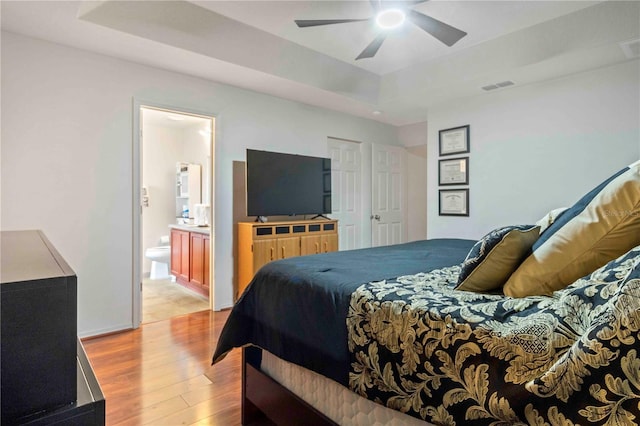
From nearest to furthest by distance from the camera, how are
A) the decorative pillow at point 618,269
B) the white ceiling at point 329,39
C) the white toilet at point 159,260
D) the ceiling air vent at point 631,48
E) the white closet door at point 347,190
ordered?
1. the decorative pillow at point 618,269
2. the white ceiling at point 329,39
3. the ceiling air vent at point 631,48
4. the white closet door at point 347,190
5. the white toilet at point 159,260

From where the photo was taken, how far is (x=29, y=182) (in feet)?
9.09

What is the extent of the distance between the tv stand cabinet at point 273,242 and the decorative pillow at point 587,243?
285cm

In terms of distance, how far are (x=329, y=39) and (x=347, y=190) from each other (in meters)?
2.22

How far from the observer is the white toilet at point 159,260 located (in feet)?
16.9

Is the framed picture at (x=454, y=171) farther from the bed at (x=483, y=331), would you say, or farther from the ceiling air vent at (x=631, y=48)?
the bed at (x=483, y=331)

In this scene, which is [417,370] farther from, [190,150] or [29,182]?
[190,150]

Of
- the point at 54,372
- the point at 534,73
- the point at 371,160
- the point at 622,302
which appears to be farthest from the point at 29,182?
the point at 534,73

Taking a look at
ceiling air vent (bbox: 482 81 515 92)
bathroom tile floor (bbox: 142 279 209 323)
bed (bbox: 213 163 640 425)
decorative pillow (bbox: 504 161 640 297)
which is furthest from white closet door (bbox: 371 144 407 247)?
decorative pillow (bbox: 504 161 640 297)

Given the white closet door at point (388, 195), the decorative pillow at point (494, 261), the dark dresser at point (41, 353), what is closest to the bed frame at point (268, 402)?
the decorative pillow at point (494, 261)

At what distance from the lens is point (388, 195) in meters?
5.79

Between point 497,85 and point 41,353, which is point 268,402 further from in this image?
point 497,85

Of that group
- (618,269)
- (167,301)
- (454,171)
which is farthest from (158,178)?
(618,269)

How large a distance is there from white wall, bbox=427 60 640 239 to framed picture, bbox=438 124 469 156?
0.22 feet

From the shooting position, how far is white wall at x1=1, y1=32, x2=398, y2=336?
2725 mm
